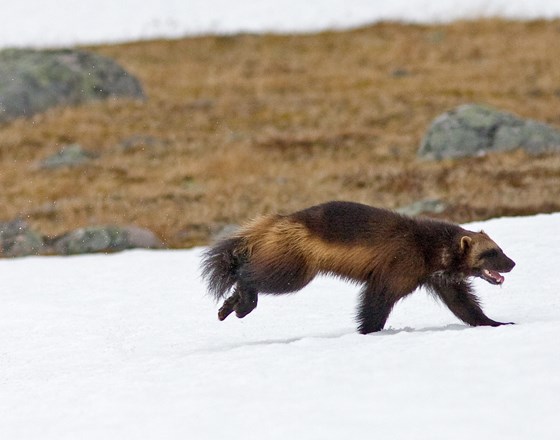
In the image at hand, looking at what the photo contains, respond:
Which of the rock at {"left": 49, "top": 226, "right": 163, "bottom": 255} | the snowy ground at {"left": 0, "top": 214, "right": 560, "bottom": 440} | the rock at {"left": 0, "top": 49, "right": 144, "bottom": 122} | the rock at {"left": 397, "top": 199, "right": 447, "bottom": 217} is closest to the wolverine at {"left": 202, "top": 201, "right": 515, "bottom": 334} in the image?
the snowy ground at {"left": 0, "top": 214, "right": 560, "bottom": 440}

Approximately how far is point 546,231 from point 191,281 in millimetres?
4233

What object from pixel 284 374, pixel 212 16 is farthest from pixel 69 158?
pixel 284 374

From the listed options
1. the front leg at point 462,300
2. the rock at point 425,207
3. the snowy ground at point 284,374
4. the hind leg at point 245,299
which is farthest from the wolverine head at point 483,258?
the rock at point 425,207

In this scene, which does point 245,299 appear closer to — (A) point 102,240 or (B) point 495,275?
(B) point 495,275

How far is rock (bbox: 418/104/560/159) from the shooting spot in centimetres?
2205

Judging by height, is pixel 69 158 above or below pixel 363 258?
below

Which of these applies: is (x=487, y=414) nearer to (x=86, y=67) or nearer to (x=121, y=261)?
(x=121, y=261)

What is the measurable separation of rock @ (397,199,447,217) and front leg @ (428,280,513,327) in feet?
30.3

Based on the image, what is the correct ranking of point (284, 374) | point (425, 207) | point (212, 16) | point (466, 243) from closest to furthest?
point (284, 374)
point (466, 243)
point (425, 207)
point (212, 16)

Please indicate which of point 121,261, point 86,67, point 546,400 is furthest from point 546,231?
point 86,67

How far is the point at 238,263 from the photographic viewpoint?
25.4 ft

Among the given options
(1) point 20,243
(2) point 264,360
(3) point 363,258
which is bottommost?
(1) point 20,243

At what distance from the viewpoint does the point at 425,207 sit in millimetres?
17406

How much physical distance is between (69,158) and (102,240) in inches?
364
